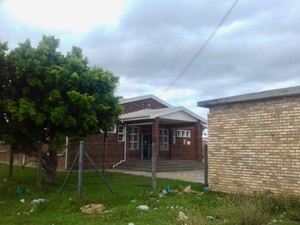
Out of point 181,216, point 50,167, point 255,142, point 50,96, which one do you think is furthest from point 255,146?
point 50,167

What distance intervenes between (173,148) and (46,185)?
1462cm

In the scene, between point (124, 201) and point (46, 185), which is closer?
point (124, 201)

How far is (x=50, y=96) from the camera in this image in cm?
1067

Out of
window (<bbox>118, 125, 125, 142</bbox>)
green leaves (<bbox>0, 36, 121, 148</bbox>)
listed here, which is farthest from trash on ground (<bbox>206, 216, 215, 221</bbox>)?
window (<bbox>118, 125, 125, 142</bbox>)

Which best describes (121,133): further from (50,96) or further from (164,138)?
(50,96)

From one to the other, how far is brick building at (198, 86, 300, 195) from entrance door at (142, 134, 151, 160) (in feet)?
45.4

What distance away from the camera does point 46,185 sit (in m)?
12.6

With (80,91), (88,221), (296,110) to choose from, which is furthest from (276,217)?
(80,91)

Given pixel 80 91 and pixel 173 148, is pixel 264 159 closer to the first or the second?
pixel 80 91

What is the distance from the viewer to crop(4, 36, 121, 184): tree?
34.3 ft

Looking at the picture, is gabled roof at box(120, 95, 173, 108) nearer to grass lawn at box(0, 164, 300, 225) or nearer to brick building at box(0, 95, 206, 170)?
brick building at box(0, 95, 206, 170)

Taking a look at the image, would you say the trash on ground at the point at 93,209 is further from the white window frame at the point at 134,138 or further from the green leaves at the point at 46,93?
the white window frame at the point at 134,138

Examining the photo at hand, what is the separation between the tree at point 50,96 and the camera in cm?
1047

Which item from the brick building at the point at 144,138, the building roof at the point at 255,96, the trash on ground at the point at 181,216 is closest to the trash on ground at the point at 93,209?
the trash on ground at the point at 181,216
